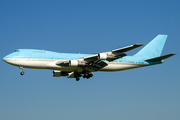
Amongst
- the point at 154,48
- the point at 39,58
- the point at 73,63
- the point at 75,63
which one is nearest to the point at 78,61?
the point at 75,63

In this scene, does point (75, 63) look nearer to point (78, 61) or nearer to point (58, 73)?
point (78, 61)

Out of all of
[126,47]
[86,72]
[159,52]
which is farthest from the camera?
[159,52]

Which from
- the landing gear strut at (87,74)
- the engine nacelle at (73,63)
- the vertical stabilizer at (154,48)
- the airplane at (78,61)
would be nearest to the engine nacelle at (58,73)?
the airplane at (78,61)

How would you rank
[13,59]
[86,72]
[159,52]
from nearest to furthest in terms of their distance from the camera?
[13,59]
[86,72]
[159,52]

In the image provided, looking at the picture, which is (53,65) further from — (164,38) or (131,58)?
(164,38)

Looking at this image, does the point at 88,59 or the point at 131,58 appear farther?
the point at 131,58

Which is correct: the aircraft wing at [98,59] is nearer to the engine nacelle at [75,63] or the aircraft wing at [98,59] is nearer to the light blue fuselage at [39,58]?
the engine nacelle at [75,63]

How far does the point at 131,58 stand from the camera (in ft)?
178

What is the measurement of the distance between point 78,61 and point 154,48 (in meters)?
16.2

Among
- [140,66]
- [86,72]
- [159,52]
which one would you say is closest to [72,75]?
[86,72]

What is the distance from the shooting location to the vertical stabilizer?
56.3 m

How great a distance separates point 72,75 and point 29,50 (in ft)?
30.4

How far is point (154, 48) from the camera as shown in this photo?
5703cm

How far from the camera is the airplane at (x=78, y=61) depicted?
156 ft
